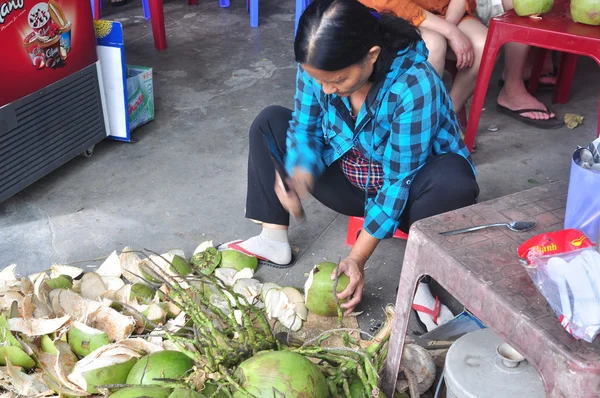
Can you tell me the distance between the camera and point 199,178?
2914mm

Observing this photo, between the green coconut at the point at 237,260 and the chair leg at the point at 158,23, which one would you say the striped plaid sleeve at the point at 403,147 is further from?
the chair leg at the point at 158,23

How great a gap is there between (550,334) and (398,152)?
88cm

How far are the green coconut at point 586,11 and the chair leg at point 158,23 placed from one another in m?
2.82

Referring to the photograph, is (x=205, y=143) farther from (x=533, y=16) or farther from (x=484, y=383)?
(x=484, y=383)

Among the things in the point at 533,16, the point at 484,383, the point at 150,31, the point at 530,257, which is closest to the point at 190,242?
the point at 484,383

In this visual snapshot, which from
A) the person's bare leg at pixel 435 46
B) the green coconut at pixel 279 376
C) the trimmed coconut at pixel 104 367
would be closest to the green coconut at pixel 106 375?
the trimmed coconut at pixel 104 367

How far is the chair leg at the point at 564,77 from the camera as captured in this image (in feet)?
11.6

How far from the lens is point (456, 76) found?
3111 mm

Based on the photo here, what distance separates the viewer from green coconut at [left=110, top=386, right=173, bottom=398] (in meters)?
1.23

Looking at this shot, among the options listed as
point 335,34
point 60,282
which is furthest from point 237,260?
point 335,34

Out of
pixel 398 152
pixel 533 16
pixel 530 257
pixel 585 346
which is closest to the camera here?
pixel 585 346

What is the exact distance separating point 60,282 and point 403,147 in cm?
115

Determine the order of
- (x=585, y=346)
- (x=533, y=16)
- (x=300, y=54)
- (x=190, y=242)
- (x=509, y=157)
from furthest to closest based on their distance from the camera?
(x=509, y=157)
(x=533, y=16)
(x=190, y=242)
(x=300, y=54)
(x=585, y=346)

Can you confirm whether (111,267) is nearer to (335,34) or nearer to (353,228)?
(353,228)
